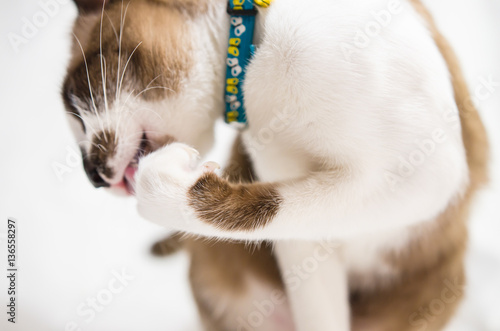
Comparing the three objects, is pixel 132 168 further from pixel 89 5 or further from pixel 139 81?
pixel 89 5

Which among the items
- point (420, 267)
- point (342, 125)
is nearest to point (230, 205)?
point (342, 125)

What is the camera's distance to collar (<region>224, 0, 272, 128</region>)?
886 mm

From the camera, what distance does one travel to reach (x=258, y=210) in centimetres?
80

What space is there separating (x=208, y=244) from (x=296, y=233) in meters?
0.46

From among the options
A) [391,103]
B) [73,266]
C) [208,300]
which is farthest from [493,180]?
[73,266]

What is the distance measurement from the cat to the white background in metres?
0.16

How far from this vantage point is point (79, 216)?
1.35 m

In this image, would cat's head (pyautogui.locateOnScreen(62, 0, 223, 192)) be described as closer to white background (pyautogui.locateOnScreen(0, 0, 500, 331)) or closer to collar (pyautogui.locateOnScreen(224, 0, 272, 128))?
collar (pyautogui.locateOnScreen(224, 0, 272, 128))

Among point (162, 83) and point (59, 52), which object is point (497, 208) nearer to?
point (162, 83)

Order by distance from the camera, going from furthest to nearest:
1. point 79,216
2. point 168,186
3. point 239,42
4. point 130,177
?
1. point 79,216
2. point 130,177
3. point 239,42
4. point 168,186

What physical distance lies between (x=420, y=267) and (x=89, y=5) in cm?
101

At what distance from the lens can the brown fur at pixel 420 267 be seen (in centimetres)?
105

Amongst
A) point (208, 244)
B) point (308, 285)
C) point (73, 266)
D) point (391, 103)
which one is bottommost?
point (73, 266)

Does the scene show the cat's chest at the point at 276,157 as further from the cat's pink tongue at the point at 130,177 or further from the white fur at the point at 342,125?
the cat's pink tongue at the point at 130,177
